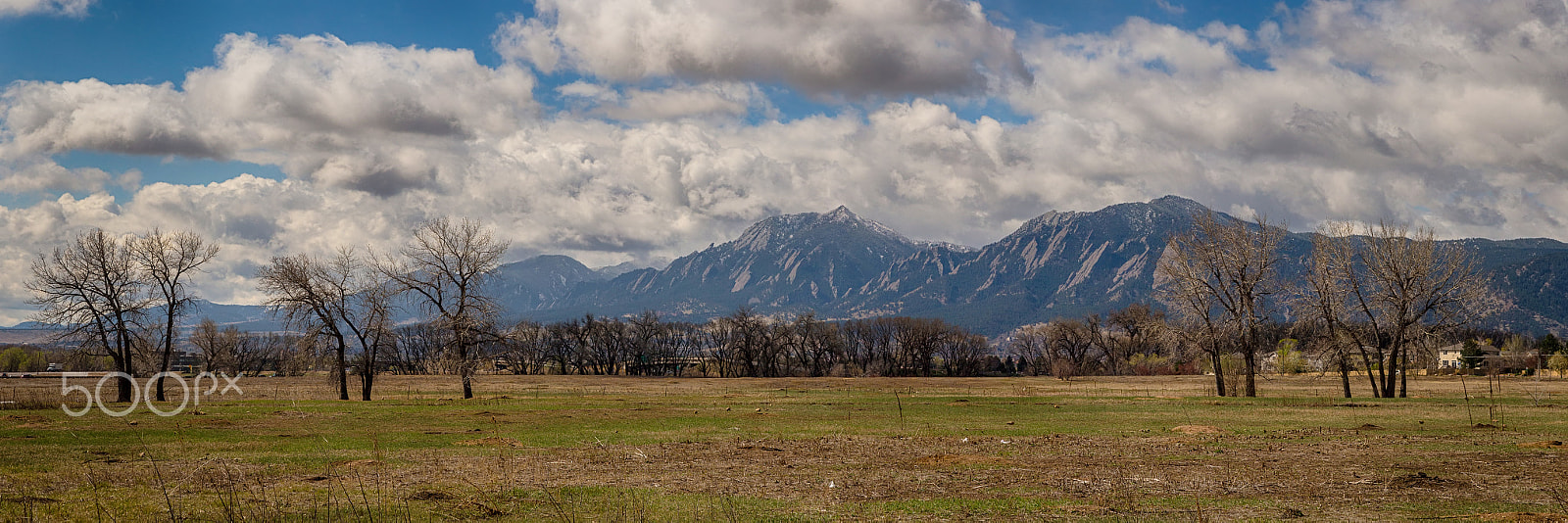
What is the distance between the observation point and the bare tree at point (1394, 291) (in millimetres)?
55562

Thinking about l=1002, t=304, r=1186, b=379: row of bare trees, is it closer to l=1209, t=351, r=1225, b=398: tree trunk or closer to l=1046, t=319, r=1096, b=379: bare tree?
l=1046, t=319, r=1096, b=379: bare tree

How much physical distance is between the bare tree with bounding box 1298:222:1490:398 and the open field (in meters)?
17.4

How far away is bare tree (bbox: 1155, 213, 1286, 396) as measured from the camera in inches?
2285

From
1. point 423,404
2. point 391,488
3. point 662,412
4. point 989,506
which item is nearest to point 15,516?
point 391,488

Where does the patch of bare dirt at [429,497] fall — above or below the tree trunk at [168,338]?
below

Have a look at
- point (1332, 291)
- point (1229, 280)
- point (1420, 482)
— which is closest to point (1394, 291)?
point (1332, 291)

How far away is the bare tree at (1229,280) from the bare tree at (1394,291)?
3.00 meters

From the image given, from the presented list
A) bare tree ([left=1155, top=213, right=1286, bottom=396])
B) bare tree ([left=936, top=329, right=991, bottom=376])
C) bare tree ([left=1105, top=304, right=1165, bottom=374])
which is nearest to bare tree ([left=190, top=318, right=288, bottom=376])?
bare tree ([left=1155, top=213, right=1286, bottom=396])

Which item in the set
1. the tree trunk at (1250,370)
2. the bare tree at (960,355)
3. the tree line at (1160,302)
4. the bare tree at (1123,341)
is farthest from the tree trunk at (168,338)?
the bare tree at (1123,341)

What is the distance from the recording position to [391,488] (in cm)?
1817

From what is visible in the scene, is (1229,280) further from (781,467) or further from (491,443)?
(491,443)

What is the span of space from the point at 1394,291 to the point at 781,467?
5166cm

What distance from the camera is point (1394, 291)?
5722 cm

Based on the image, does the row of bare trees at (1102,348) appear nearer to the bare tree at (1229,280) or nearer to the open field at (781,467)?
the bare tree at (1229,280)
